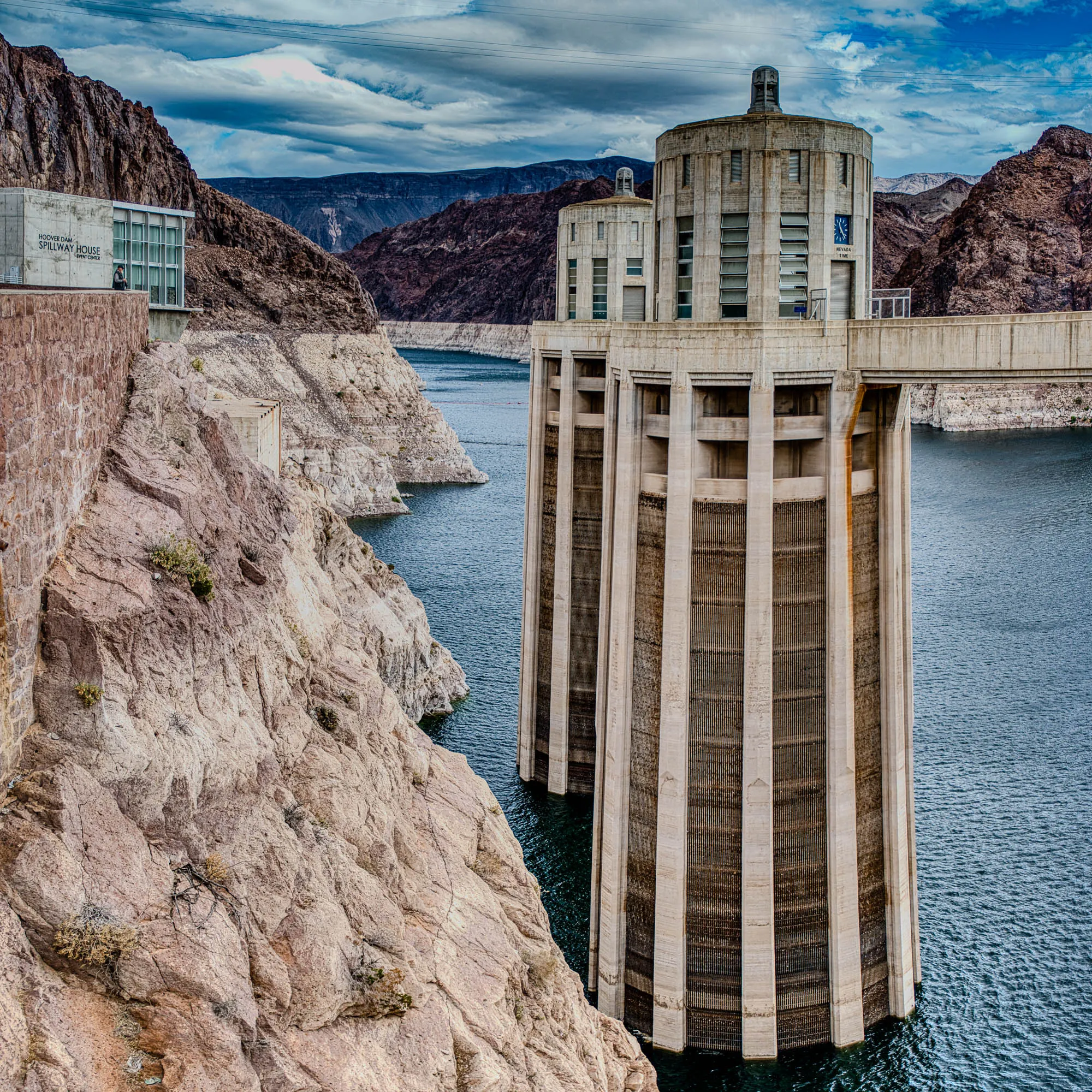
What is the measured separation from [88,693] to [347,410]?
11105 centimetres

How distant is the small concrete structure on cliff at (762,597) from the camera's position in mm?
27422

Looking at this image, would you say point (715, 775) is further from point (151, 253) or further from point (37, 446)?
point (151, 253)

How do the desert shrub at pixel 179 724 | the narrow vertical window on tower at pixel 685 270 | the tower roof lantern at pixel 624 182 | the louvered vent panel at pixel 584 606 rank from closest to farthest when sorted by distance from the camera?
the desert shrub at pixel 179 724 < the narrow vertical window on tower at pixel 685 270 < the louvered vent panel at pixel 584 606 < the tower roof lantern at pixel 624 182

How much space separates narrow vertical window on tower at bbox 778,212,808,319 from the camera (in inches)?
1108

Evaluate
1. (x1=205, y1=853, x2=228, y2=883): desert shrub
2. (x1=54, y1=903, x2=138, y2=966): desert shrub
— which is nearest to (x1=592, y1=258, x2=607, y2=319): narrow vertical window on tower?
(x1=205, y1=853, x2=228, y2=883): desert shrub

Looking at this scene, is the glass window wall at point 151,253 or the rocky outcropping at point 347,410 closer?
the glass window wall at point 151,253

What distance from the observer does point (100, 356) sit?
67.4 feet

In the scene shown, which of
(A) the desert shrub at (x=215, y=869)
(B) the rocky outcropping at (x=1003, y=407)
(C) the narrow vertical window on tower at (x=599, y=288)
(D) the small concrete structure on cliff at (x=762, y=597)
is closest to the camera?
(A) the desert shrub at (x=215, y=869)

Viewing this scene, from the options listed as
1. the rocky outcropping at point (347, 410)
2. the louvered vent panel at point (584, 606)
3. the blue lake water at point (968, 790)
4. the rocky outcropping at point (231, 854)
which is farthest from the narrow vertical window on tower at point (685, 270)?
the rocky outcropping at point (347, 410)

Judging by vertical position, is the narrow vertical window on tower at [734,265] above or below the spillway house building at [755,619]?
above

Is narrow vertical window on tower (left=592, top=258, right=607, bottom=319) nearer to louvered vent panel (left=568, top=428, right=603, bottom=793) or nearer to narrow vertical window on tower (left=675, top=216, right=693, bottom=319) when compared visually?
louvered vent panel (left=568, top=428, right=603, bottom=793)

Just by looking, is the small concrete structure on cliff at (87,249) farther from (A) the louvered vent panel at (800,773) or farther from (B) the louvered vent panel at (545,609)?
(B) the louvered vent panel at (545,609)

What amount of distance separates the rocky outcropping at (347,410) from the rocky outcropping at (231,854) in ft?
263

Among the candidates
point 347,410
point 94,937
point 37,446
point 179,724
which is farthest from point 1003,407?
point 94,937
